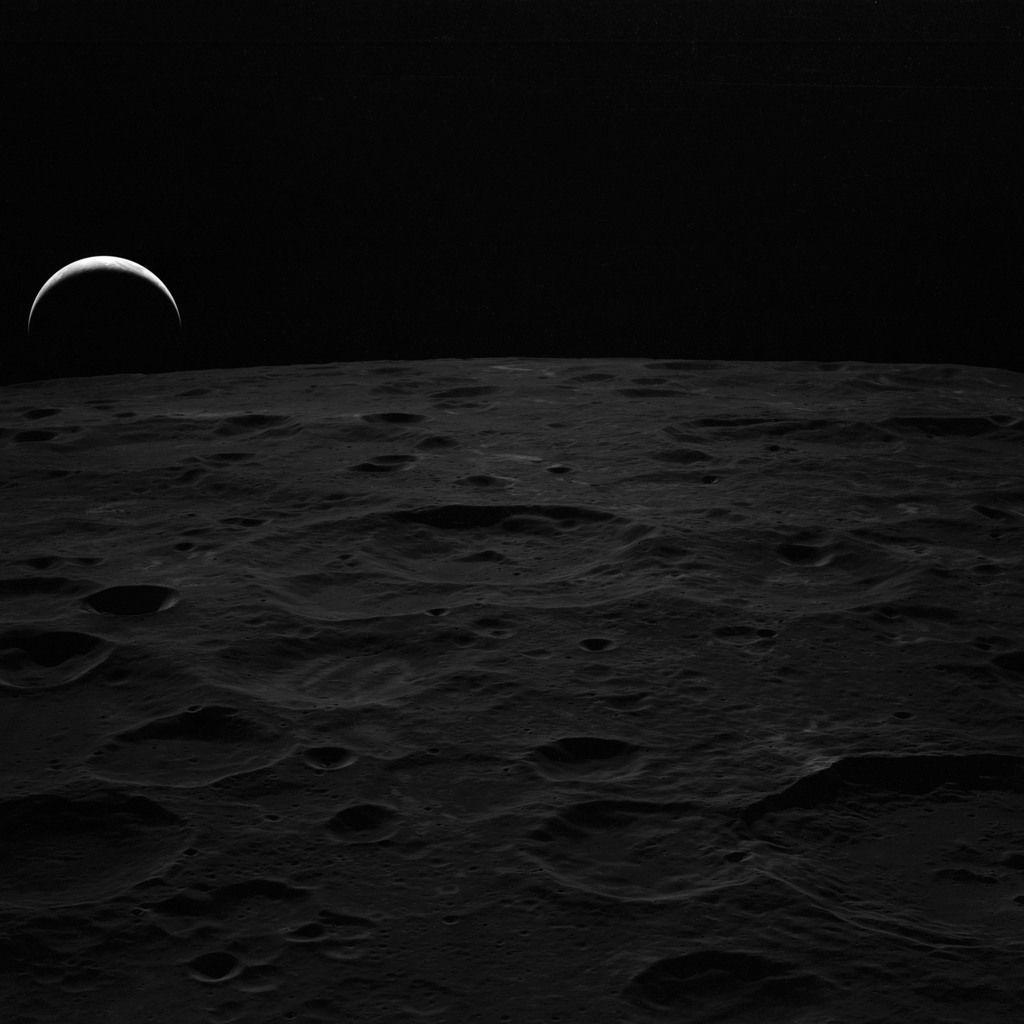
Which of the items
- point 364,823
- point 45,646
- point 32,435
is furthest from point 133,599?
point 32,435

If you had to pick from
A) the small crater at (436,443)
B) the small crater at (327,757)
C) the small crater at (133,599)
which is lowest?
the small crater at (327,757)

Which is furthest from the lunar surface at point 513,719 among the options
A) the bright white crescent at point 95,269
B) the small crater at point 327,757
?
the bright white crescent at point 95,269

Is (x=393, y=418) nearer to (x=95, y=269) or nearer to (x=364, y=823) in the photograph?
(x=95, y=269)

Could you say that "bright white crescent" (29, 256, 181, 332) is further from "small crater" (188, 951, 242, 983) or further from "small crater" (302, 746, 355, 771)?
"small crater" (188, 951, 242, 983)

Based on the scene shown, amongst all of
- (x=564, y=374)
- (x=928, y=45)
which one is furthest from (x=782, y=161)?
(x=564, y=374)

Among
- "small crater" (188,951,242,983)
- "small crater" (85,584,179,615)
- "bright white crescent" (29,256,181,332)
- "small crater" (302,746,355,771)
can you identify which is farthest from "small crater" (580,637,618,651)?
"bright white crescent" (29,256,181,332)

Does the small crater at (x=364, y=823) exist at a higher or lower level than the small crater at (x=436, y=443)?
lower

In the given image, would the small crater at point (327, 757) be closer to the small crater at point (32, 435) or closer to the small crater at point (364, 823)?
the small crater at point (364, 823)

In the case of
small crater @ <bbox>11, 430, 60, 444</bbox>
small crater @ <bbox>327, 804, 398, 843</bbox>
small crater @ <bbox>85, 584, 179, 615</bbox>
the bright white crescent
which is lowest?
small crater @ <bbox>327, 804, 398, 843</bbox>
